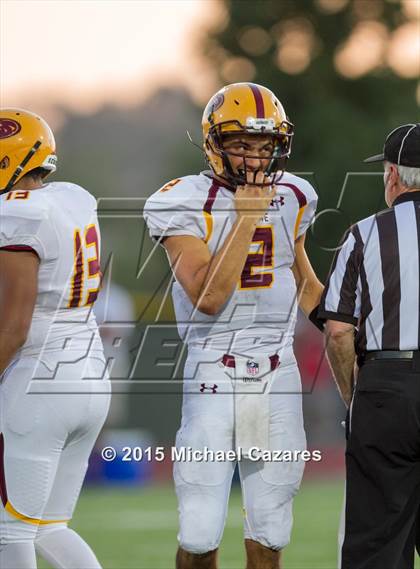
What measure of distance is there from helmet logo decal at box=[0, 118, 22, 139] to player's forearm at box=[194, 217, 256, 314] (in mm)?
882

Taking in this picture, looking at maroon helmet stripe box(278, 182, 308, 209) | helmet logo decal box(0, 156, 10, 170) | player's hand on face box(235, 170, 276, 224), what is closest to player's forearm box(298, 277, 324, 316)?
maroon helmet stripe box(278, 182, 308, 209)

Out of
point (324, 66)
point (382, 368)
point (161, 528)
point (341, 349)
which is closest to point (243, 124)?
point (341, 349)

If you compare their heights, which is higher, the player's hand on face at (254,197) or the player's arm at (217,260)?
the player's hand on face at (254,197)

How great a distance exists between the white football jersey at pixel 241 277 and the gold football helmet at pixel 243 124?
0.10m

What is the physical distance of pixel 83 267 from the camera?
447 cm

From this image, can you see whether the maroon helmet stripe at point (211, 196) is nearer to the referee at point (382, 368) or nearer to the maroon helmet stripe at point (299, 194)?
the maroon helmet stripe at point (299, 194)

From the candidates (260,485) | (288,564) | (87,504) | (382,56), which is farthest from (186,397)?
(382,56)

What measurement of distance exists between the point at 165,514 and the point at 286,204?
20.8 feet

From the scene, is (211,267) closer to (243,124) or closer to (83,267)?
(83,267)

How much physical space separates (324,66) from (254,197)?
21.0 meters

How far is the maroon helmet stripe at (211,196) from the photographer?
470 cm

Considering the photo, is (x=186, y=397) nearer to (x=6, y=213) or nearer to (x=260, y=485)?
(x=260, y=485)

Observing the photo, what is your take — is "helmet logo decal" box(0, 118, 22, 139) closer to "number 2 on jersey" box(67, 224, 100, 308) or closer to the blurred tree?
"number 2 on jersey" box(67, 224, 100, 308)

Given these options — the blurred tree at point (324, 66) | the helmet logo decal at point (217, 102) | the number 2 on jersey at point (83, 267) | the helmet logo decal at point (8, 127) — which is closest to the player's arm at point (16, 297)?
the number 2 on jersey at point (83, 267)
